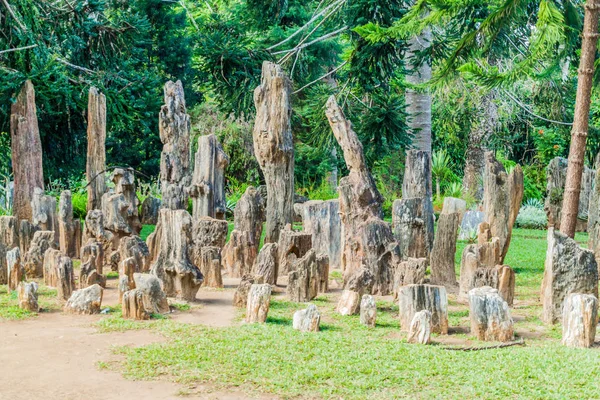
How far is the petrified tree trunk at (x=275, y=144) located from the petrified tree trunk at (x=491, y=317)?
5515mm

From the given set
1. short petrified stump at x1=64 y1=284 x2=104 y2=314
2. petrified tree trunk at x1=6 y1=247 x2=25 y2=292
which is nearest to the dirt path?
short petrified stump at x1=64 y1=284 x2=104 y2=314

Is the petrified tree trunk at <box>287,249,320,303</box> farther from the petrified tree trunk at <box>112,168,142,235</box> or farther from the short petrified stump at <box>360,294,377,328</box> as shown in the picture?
the petrified tree trunk at <box>112,168,142,235</box>

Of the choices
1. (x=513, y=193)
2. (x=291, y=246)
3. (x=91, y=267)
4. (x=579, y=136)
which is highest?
(x=579, y=136)

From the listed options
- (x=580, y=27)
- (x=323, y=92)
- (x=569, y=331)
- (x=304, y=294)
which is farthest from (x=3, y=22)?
(x=569, y=331)

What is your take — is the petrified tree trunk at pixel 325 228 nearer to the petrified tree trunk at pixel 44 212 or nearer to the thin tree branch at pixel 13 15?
the petrified tree trunk at pixel 44 212

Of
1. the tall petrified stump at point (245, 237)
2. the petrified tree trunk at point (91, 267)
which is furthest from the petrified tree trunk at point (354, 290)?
the petrified tree trunk at point (91, 267)

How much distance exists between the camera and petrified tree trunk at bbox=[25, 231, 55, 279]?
12078mm

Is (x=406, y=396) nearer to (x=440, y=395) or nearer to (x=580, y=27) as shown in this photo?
(x=440, y=395)

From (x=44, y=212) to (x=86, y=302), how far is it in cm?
545

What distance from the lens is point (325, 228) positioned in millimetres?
13180

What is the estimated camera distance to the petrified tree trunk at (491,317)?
8031 millimetres

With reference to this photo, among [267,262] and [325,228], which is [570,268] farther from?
[325,228]

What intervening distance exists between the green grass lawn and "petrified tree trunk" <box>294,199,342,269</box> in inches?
172

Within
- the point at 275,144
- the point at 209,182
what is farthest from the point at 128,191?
the point at 275,144
